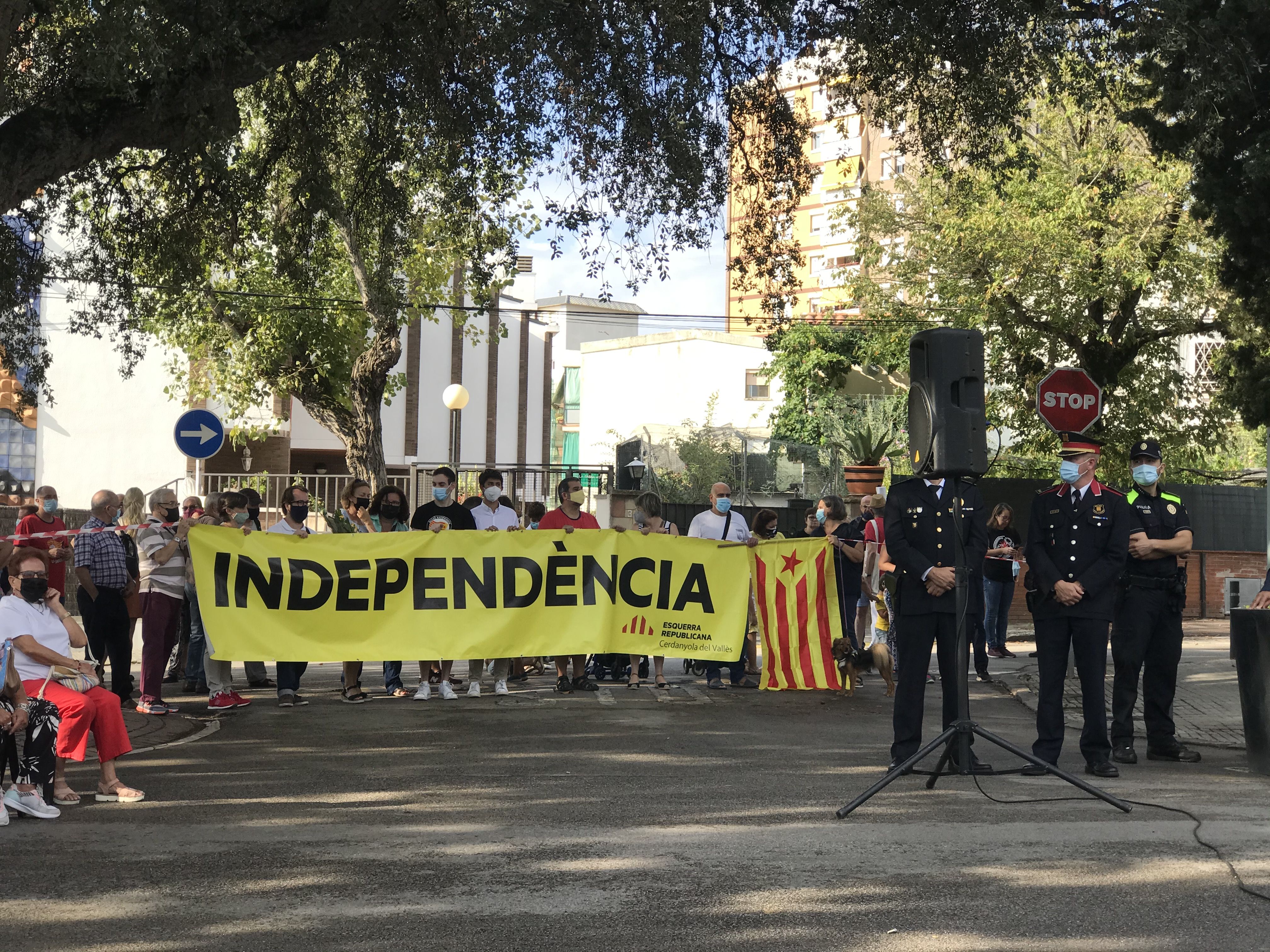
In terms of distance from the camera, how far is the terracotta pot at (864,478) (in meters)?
24.5

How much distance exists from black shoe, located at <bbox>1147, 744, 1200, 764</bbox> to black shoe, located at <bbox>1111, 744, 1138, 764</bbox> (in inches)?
4.8

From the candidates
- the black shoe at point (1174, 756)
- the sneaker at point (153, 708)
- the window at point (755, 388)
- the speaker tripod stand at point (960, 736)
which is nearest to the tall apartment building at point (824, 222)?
the window at point (755, 388)

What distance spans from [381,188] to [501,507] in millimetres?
3691

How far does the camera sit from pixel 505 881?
6.05 m

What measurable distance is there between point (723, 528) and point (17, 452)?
3339 cm

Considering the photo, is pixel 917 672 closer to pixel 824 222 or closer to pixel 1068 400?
pixel 1068 400

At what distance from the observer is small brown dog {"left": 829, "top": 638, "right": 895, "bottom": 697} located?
471 inches

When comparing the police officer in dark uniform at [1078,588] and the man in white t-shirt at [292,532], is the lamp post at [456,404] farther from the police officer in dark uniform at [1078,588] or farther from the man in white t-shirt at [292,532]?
the police officer in dark uniform at [1078,588]

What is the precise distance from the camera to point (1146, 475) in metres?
9.67

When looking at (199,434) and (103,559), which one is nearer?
(103,559)

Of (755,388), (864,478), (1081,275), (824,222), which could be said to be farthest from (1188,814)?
(824,222)

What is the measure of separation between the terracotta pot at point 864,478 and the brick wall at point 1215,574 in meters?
3.22

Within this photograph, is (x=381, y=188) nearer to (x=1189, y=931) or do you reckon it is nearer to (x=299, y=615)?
(x=299, y=615)

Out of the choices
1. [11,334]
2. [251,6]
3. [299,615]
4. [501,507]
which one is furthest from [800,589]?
[11,334]
